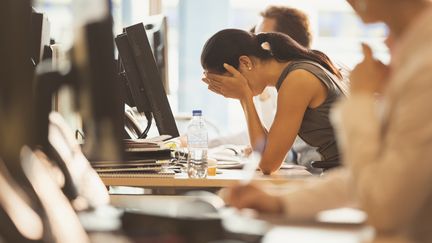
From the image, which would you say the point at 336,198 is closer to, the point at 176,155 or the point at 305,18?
the point at 176,155

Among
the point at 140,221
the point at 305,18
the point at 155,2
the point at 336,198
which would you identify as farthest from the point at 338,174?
the point at 155,2

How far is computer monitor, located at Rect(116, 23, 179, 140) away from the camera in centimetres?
229

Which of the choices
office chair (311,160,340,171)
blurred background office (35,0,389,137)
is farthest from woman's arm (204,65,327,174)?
blurred background office (35,0,389,137)

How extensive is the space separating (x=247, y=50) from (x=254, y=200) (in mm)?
1518

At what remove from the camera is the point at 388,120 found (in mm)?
831

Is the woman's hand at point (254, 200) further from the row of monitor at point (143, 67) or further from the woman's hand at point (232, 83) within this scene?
the woman's hand at point (232, 83)

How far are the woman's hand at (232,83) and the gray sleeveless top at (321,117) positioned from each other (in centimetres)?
12

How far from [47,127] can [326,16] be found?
438 centimetres

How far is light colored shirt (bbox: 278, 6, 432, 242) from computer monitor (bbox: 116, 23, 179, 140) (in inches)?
57.5

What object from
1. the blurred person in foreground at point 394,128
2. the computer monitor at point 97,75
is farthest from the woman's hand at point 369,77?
the computer monitor at point 97,75

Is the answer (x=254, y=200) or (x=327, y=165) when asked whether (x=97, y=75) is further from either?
(x=327, y=165)

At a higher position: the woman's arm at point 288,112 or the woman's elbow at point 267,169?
the woman's arm at point 288,112

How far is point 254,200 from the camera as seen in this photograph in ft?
3.21

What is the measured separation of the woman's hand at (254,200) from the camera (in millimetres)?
967
